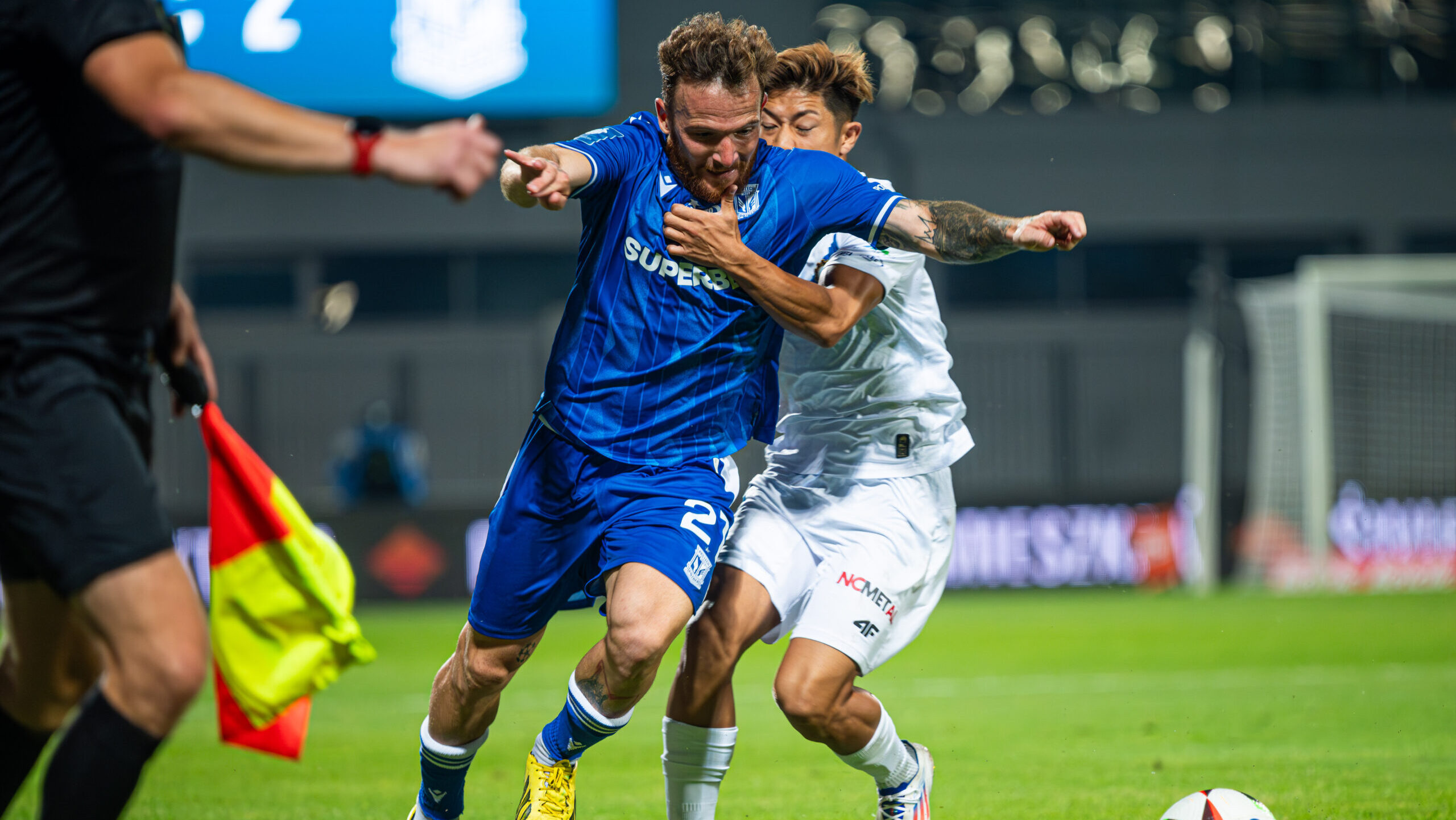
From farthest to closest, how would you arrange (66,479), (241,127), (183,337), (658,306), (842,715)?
(842,715) < (658,306) < (183,337) < (66,479) < (241,127)

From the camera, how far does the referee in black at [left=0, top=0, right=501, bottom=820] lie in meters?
2.44

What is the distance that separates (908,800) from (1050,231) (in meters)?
1.81

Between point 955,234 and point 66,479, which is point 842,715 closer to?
point 955,234

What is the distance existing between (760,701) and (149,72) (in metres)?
6.97

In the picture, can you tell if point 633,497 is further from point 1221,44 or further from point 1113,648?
point 1221,44

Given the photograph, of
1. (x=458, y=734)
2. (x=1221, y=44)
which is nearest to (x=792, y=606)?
(x=458, y=734)

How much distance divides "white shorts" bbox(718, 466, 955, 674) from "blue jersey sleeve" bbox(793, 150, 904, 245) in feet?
2.94

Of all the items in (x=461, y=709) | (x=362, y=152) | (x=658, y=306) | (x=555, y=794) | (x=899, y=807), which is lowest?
(x=899, y=807)

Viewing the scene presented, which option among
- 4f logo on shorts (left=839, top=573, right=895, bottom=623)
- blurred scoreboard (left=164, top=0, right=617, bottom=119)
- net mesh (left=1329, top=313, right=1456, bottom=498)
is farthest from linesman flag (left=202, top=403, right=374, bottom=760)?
blurred scoreboard (left=164, top=0, right=617, bottom=119)

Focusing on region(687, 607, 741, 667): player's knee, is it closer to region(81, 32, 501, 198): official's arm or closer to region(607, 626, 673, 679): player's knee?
region(607, 626, 673, 679): player's knee

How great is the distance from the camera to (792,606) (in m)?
4.28

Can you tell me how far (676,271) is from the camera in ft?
12.6

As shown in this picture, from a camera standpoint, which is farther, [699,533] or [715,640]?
[715,640]

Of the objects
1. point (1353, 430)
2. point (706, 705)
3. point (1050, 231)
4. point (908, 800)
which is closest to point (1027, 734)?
point (908, 800)
